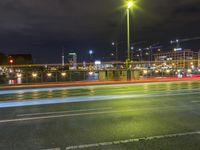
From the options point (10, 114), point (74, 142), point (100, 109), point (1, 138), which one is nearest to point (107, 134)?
point (74, 142)

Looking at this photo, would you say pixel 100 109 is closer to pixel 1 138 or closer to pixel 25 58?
pixel 1 138

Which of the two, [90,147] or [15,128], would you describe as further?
[15,128]

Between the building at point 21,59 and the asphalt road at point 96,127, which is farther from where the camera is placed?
the building at point 21,59

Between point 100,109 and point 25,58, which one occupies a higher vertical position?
point 25,58

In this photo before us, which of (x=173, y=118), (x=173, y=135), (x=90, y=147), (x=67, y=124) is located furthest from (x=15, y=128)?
(x=173, y=118)

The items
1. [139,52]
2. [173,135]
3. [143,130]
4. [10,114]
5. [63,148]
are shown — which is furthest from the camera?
[139,52]

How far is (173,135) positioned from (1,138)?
492 centimetres

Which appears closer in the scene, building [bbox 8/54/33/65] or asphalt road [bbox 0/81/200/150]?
asphalt road [bbox 0/81/200/150]

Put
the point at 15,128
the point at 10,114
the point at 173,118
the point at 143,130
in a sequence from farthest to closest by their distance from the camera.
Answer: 1. the point at 10,114
2. the point at 173,118
3. the point at 15,128
4. the point at 143,130

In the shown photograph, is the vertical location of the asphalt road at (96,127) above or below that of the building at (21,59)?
below

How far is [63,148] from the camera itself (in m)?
5.76

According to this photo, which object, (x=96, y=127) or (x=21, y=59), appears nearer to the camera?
(x=96, y=127)

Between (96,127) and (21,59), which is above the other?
(21,59)

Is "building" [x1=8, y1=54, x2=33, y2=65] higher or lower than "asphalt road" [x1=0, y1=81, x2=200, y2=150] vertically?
higher
